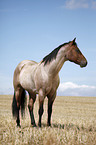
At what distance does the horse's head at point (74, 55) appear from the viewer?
604 cm

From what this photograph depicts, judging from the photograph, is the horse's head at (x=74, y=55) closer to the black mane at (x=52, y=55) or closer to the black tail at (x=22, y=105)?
the black mane at (x=52, y=55)

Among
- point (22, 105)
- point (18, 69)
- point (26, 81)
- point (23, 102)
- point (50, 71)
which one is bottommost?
point (22, 105)

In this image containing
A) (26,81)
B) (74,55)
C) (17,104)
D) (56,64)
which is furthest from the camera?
(17,104)

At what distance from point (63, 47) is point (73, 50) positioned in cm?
33

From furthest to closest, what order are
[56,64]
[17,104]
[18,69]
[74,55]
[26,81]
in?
[18,69] < [17,104] < [26,81] < [56,64] < [74,55]

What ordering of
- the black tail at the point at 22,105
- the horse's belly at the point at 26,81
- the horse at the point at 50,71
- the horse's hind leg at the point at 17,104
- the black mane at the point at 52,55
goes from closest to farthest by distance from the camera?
the horse at the point at 50,71 < the black mane at the point at 52,55 < the horse's belly at the point at 26,81 < the horse's hind leg at the point at 17,104 < the black tail at the point at 22,105

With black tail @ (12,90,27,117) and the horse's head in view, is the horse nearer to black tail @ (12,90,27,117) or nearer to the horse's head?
the horse's head

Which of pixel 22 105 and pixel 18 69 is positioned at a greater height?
pixel 18 69

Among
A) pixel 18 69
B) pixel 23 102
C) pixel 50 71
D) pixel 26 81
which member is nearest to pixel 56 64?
pixel 50 71

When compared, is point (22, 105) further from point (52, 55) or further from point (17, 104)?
point (52, 55)

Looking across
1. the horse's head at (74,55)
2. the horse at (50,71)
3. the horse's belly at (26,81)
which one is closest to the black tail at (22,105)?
the horse's belly at (26,81)

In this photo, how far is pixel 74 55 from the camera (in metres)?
6.03

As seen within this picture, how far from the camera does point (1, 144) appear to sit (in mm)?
4844

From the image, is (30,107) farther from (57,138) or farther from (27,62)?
(57,138)
